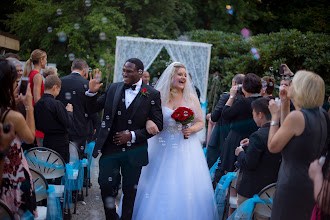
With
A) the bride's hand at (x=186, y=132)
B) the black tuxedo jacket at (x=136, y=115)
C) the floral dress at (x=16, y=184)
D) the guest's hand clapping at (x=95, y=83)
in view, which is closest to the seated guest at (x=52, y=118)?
the black tuxedo jacket at (x=136, y=115)

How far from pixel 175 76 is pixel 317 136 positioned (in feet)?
7.99

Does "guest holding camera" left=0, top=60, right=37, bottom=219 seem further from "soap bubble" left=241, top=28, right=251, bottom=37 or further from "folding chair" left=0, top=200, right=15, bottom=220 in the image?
"soap bubble" left=241, top=28, right=251, bottom=37

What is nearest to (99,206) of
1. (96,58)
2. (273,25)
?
(96,58)

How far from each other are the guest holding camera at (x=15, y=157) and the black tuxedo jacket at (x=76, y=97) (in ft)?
9.48

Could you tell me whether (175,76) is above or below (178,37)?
below

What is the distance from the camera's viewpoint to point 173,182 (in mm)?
4727

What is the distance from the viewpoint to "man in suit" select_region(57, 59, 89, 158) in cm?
595

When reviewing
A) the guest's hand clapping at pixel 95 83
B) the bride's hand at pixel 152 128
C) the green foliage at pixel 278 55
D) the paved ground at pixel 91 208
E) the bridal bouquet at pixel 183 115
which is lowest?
the paved ground at pixel 91 208

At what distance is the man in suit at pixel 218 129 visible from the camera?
5.74 metres

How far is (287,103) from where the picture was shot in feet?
10.8

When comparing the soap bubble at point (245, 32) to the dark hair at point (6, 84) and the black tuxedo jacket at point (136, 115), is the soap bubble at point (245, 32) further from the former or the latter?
the dark hair at point (6, 84)

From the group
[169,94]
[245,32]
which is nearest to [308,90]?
[169,94]

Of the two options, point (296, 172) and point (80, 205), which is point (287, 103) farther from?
point (80, 205)

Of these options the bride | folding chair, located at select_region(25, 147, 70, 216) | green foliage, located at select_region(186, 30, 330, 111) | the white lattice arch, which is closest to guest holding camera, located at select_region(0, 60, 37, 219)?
folding chair, located at select_region(25, 147, 70, 216)
